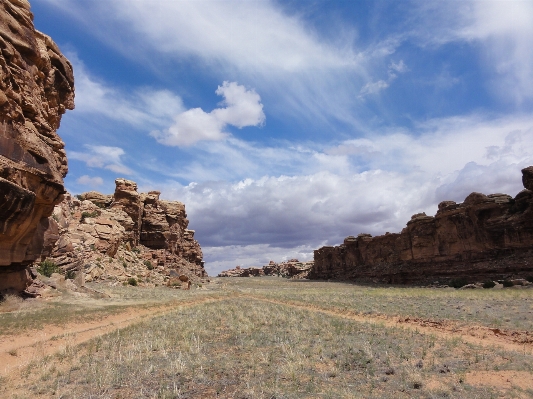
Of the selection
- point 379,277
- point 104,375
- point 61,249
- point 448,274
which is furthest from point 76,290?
point 379,277

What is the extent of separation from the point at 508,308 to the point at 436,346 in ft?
43.0

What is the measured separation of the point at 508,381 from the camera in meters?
7.82

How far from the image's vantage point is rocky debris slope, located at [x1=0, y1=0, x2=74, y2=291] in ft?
53.2

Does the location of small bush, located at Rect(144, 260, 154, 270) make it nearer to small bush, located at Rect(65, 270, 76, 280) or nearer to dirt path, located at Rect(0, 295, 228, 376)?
small bush, located at Rect(65, 270, 76, 280)

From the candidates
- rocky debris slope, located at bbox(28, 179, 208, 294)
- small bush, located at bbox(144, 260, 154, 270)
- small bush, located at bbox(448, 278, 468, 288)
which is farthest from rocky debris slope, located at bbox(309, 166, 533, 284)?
small bush, located at bbox(144, 260, 154, 270)

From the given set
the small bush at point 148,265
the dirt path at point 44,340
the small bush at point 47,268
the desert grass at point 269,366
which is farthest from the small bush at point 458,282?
the small bush at point 47,268

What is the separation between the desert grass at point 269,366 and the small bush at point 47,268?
18.7m

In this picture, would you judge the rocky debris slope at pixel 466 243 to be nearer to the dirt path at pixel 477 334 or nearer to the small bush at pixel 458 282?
the small bush at pixel 458 282

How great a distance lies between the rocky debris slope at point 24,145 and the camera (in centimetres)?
1622

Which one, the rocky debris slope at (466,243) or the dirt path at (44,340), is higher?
the rocky debris slope at (466,243)

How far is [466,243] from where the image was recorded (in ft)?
173

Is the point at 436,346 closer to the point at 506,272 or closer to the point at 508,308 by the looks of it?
the point at 508,308

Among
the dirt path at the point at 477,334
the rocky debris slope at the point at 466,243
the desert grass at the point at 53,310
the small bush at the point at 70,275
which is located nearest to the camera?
the dirt path at the point at 477,334

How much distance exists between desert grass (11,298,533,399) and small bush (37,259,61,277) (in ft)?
61.2
